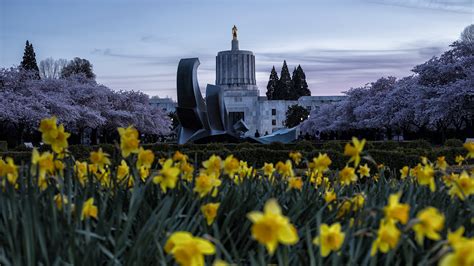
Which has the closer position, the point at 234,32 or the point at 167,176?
the point at 167,176

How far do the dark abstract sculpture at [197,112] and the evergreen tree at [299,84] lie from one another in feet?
252

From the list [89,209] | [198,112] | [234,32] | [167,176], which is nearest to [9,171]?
[89,209]

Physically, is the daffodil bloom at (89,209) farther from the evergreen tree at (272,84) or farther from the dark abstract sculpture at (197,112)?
the evergreen tree at (272,84)

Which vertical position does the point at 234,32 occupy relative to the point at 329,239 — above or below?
above

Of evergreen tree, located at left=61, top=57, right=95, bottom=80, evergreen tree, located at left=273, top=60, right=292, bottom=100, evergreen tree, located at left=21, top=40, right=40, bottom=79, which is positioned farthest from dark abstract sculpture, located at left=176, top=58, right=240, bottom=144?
evergreen tree, located at left=273, top=60, right=292, bottom=100

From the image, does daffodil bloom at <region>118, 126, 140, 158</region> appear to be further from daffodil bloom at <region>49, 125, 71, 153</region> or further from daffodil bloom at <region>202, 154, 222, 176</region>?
daffodil bloom at <region>202, 154, 222, 176</region>

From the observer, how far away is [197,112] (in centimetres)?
2867

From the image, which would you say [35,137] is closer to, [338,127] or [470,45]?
[338,127]

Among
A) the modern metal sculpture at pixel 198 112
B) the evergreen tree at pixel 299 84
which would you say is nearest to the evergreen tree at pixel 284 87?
the evergreen tree at pixel 299 84

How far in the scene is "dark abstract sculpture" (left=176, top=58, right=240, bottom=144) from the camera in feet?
92.7

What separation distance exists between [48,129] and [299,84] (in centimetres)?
10761

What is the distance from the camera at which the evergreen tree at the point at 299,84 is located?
355 ft

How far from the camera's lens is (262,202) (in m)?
3.50

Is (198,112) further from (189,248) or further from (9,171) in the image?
(189,248)
